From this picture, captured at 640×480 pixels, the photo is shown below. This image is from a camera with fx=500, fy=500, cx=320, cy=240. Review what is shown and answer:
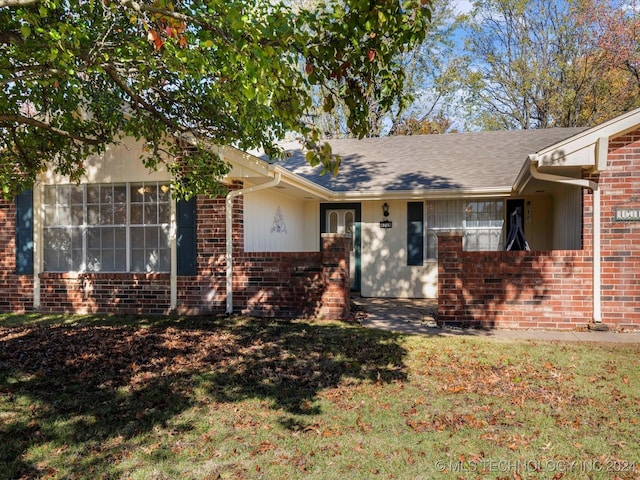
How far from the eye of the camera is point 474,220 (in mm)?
12094

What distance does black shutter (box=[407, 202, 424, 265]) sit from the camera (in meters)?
12.3

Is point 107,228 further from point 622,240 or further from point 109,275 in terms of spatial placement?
point 622,240

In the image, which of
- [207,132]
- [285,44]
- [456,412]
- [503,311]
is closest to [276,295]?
[207,132]

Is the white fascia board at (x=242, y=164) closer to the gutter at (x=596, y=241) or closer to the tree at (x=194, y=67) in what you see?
the tree at (x=194, y=67)

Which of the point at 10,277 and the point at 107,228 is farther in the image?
the point at 10,277

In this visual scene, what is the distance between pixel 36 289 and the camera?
10.3 m

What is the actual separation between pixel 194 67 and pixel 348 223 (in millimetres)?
7743

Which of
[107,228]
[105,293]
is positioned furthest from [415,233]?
[105,293]

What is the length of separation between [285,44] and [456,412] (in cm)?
345

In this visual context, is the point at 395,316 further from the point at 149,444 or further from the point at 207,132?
the point at 149,444

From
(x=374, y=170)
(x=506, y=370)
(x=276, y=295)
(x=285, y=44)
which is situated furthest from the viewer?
(x=374, y=170)

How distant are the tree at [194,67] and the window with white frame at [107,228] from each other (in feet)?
3.13

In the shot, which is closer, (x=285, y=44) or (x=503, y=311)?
(x=285, y=44)

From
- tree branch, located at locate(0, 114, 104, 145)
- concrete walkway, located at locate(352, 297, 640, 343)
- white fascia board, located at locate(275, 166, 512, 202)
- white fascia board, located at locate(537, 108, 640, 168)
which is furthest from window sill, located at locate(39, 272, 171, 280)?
white fascia board, located at locate(537, 108, 640, 168)
